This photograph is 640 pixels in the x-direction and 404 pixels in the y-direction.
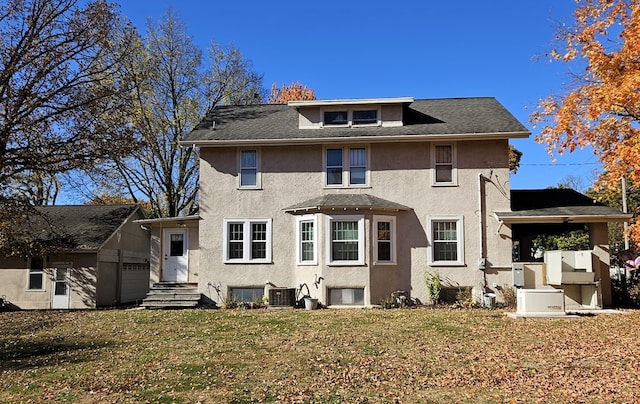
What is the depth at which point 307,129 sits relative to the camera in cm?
1888

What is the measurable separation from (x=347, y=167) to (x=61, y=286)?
12.1 meters

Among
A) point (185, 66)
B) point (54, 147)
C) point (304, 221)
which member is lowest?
point (304, 221)

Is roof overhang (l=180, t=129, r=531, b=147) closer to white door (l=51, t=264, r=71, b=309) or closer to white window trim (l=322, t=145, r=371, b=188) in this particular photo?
white window trim (l=322, t=145, r=371, b=188)

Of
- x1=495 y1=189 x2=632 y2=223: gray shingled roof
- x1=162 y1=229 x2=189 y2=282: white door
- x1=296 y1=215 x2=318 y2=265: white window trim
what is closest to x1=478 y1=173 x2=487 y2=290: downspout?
x1=495 y1=189 x2=632 y2=223: gray shingled roof

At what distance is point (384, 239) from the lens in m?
17.5

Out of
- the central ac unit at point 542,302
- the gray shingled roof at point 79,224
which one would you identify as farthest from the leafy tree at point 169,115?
the central ac unit at point 542,302

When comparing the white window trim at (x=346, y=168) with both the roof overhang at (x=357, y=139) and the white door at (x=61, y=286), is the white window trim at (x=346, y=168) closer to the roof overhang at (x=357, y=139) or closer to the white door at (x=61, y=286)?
the roof overhang at (x=357, y=139)

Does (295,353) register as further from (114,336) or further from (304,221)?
(304,221)

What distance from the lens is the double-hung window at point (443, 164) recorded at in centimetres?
1791

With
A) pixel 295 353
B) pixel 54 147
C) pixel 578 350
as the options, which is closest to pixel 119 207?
pixel 54 147

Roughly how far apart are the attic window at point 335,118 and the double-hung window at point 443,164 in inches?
132

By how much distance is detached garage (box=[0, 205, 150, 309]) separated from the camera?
20500 mm

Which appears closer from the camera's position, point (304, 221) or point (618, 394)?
point (618, 394)

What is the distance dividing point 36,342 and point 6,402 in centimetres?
528
